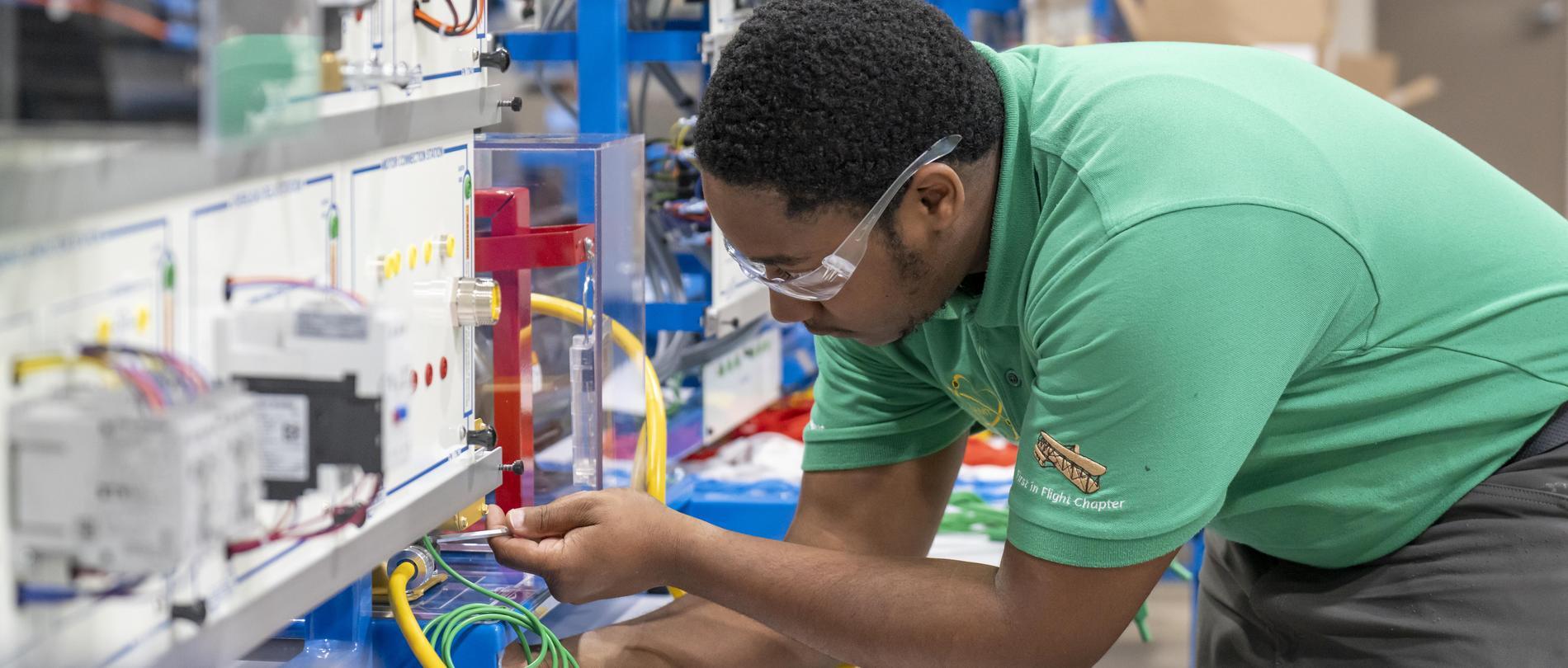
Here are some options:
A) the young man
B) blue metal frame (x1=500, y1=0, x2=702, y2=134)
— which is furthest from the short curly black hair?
blue metal frame (x1=500, y1=0, x2=702, y2=134)

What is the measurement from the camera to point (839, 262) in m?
1.20

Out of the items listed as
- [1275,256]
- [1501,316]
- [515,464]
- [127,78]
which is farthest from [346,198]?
[1501,316]

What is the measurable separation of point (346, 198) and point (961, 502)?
1438 millimetres

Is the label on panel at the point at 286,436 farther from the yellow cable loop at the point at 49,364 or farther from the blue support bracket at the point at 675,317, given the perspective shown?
the blue support bracket at the point at 675,317

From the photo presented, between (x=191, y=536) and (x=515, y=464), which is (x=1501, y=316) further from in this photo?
(x=191, y=536)

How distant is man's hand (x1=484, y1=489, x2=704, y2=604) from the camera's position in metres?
1.26

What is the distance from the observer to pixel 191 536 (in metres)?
0.73

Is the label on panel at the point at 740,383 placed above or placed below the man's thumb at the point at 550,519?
below

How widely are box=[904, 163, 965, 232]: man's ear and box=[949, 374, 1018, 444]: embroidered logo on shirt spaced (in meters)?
0.25

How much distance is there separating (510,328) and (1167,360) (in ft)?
2.17

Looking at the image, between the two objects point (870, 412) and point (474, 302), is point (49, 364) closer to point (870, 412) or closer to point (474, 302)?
point (474, 302)

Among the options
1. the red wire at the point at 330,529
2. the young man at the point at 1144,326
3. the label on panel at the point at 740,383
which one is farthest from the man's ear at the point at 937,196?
the label on panel at the point at 740,383

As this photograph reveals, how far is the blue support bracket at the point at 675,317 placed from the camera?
7.25 ft

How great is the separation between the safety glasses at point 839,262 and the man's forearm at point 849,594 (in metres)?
0.24
